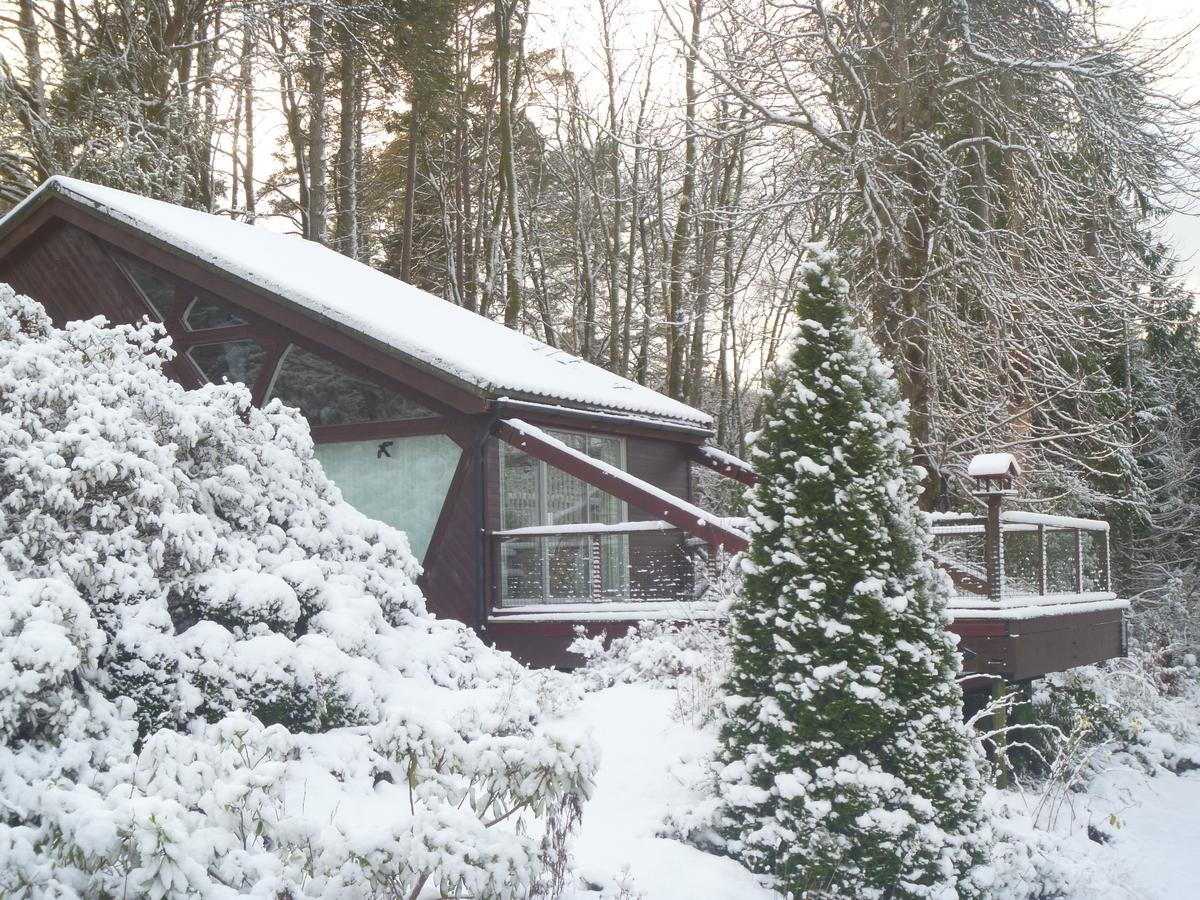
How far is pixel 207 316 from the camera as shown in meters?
12.8

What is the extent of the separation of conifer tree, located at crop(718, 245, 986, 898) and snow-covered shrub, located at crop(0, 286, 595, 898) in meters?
1.26

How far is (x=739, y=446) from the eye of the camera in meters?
28.9

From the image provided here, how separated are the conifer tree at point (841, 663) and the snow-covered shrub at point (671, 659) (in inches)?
57.8

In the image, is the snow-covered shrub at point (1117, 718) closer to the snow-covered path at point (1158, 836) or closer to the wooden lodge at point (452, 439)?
the snow-covered path at point (1158, 836)

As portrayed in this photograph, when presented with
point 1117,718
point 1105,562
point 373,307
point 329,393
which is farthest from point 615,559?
point 1117,718

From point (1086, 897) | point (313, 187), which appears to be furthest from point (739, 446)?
point (1086, 897)

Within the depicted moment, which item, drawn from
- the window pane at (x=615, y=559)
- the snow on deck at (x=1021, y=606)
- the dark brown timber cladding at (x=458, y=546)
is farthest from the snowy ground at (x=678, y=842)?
the window pane at (x=615, y=559)

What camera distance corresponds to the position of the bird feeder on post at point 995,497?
916cm

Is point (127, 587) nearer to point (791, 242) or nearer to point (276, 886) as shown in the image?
point (276, 886)

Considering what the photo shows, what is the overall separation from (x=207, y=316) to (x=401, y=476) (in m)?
3.11

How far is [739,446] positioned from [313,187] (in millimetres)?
13258

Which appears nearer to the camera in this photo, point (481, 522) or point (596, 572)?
point (596, 572)

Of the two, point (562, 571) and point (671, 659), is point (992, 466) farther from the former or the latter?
point (562, 571)

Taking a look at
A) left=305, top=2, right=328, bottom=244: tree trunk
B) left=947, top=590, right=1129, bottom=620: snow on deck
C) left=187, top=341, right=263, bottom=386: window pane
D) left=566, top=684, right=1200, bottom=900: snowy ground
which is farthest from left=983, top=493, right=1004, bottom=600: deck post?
left=305, top=2, right=328, bottom=244: tree trunk
